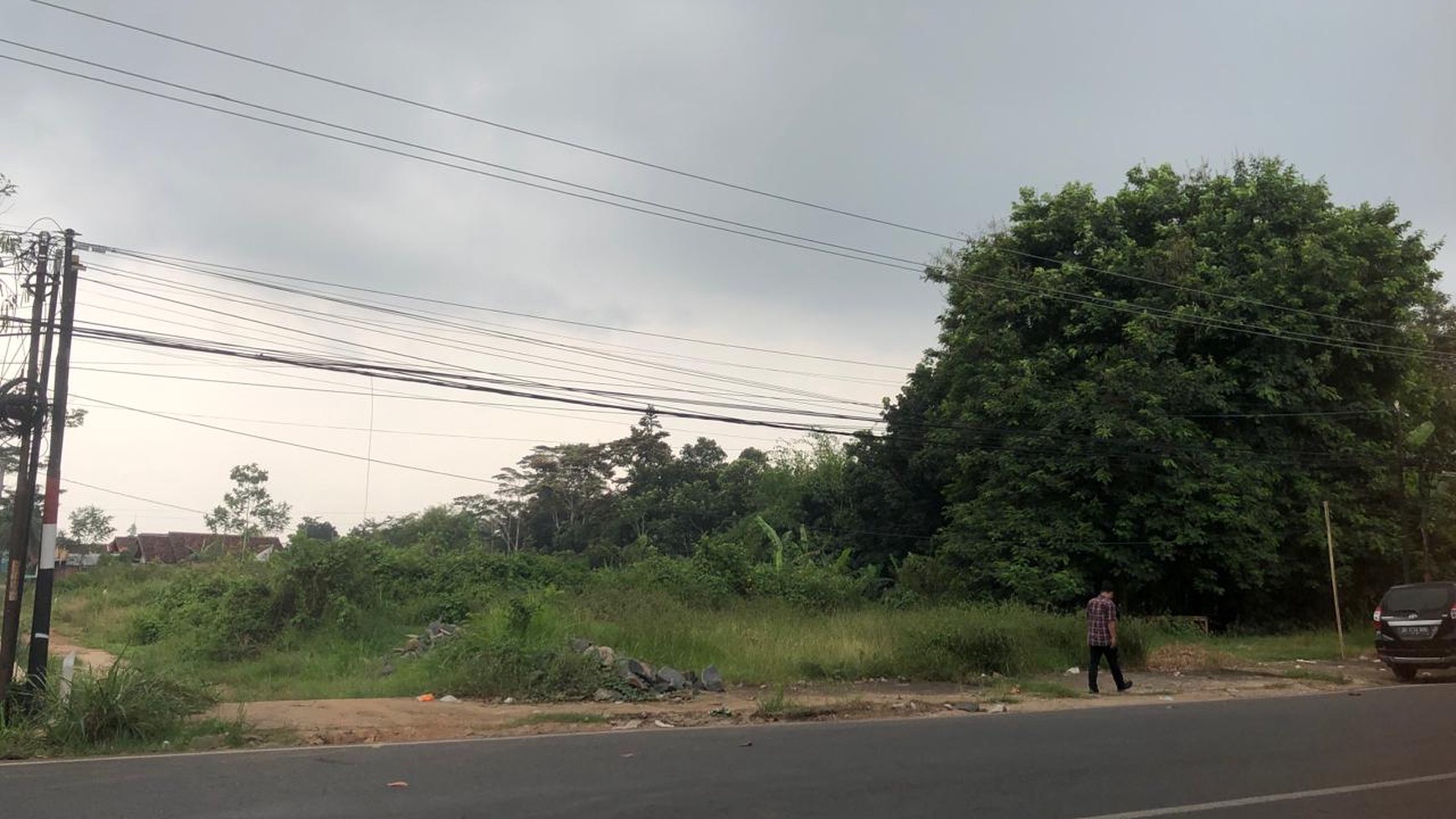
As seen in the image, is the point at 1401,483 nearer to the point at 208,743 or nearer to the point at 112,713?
the point at 208,743

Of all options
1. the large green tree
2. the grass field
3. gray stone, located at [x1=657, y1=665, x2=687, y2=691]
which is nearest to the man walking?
the grass field

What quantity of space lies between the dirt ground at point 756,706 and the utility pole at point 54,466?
2.38 m

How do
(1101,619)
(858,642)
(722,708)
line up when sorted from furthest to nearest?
(858,642) < (1101,619) < (722,708)

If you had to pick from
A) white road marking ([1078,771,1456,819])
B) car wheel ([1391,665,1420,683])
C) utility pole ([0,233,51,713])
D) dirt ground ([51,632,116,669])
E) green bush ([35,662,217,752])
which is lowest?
car wheel ([1391,665,1420,683])

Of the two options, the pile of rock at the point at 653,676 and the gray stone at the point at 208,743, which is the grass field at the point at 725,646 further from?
the gray stone at the point at 208,743

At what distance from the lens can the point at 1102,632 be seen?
1528cm

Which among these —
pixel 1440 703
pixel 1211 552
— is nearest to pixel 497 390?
pixel 1440 703

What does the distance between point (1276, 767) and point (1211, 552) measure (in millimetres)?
18912

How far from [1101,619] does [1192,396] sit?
44.8 ft

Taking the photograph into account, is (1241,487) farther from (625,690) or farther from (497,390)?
(497,390)

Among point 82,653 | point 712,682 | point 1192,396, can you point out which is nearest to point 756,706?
point 712,682

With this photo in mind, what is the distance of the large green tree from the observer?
85.2ft

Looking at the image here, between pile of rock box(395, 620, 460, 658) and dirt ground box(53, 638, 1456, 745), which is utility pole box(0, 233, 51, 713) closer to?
dirt ground box(53, 638, 1456, 745)

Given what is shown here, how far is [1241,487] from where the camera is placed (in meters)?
25.6
